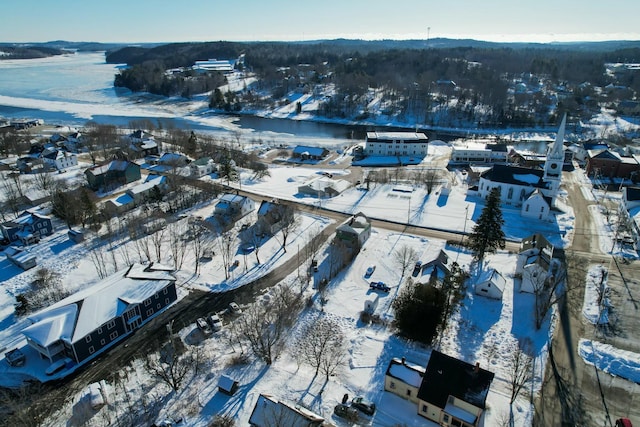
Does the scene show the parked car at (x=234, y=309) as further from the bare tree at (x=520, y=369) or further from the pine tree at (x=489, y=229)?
the pine tree at (x=489, y=229)

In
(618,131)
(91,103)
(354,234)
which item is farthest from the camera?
(91,103)

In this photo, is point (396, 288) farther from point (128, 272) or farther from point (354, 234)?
point (128, 272)

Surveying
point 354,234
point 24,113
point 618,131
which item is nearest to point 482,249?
point 354,234

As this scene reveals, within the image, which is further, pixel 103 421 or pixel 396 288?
pixel 396 288

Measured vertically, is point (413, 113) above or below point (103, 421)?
above

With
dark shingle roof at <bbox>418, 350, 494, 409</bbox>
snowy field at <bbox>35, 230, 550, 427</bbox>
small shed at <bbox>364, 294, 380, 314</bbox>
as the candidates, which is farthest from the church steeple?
dark shingle roof at <bbox>418, 350, 494, 409</bbox>

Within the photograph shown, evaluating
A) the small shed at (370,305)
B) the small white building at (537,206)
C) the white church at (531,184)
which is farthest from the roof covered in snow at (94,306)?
the white church at (531,184)

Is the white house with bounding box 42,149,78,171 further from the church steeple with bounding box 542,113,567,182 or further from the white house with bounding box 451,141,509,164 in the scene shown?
the church steeple with bounding box 542,113,567,182
